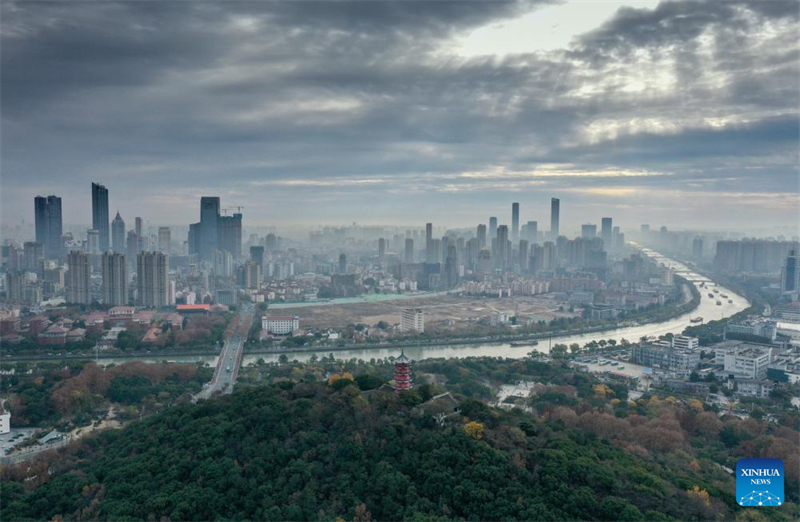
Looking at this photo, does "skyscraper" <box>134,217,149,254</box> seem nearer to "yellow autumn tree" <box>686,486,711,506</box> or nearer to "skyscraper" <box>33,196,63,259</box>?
"skyscraper" <box>33,196,63,259</box>

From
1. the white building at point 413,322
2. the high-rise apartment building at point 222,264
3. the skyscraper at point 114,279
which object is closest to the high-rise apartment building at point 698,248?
the white building at point 413,322

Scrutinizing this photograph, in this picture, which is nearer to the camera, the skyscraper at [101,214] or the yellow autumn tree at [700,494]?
the yellow autumn tree at [700,494]

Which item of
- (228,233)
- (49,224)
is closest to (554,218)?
(228,233)

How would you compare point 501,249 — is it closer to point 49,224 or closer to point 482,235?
point 482,235

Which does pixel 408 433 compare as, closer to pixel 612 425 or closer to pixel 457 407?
pixel 457 407

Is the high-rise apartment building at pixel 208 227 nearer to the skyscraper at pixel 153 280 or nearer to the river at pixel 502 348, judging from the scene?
the skyscraper at pixel 153 280

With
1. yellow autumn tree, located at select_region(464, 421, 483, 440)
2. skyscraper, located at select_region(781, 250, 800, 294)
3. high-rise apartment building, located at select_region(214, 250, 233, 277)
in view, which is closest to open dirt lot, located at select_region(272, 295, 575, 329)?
skyscraper, located at select_region(781, 250, 800, 294)

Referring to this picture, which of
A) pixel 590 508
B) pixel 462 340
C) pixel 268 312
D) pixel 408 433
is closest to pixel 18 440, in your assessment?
pixel 408 433

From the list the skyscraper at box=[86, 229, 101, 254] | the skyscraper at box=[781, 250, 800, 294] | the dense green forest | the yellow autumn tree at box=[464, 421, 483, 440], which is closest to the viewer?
the dense green forest
